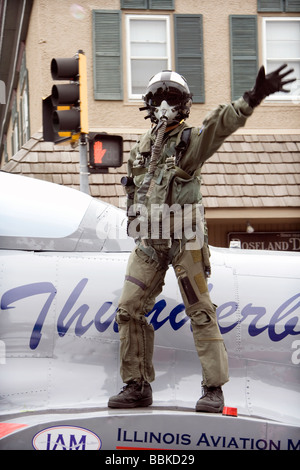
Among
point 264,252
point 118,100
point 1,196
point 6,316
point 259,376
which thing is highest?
point 118,100

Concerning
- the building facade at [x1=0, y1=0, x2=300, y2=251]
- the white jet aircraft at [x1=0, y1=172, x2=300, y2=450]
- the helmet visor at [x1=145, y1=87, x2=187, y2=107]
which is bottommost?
the white jet aircraft at [x1=0, y1=172, x2=300, y2=450]

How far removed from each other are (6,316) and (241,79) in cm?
1001

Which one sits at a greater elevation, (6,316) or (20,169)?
(20,169)

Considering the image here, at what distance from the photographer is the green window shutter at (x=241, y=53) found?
12.7 m

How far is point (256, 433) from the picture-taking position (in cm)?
320

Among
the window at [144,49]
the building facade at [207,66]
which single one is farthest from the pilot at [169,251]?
the window at [144,49]

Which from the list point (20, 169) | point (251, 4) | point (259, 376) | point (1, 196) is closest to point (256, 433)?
point (259, 376)

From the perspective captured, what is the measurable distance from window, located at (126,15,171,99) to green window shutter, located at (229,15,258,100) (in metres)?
1.21

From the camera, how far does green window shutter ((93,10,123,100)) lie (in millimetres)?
12328

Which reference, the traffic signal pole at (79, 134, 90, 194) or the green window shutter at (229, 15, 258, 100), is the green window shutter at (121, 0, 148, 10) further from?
the traffic signal pole at (79, 134, 90, 194)

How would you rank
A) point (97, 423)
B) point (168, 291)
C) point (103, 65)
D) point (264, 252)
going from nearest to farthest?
point (97, 423), point (168, 291), point (264, 252), point (103, 65)

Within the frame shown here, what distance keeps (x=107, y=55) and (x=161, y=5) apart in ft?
4.63

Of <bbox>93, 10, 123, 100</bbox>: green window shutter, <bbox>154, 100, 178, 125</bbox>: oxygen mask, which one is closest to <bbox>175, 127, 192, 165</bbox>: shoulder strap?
<bbox>154, 100, 178, 125</bbox>: oxygen mask

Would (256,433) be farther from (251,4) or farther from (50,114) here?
(251,4)
